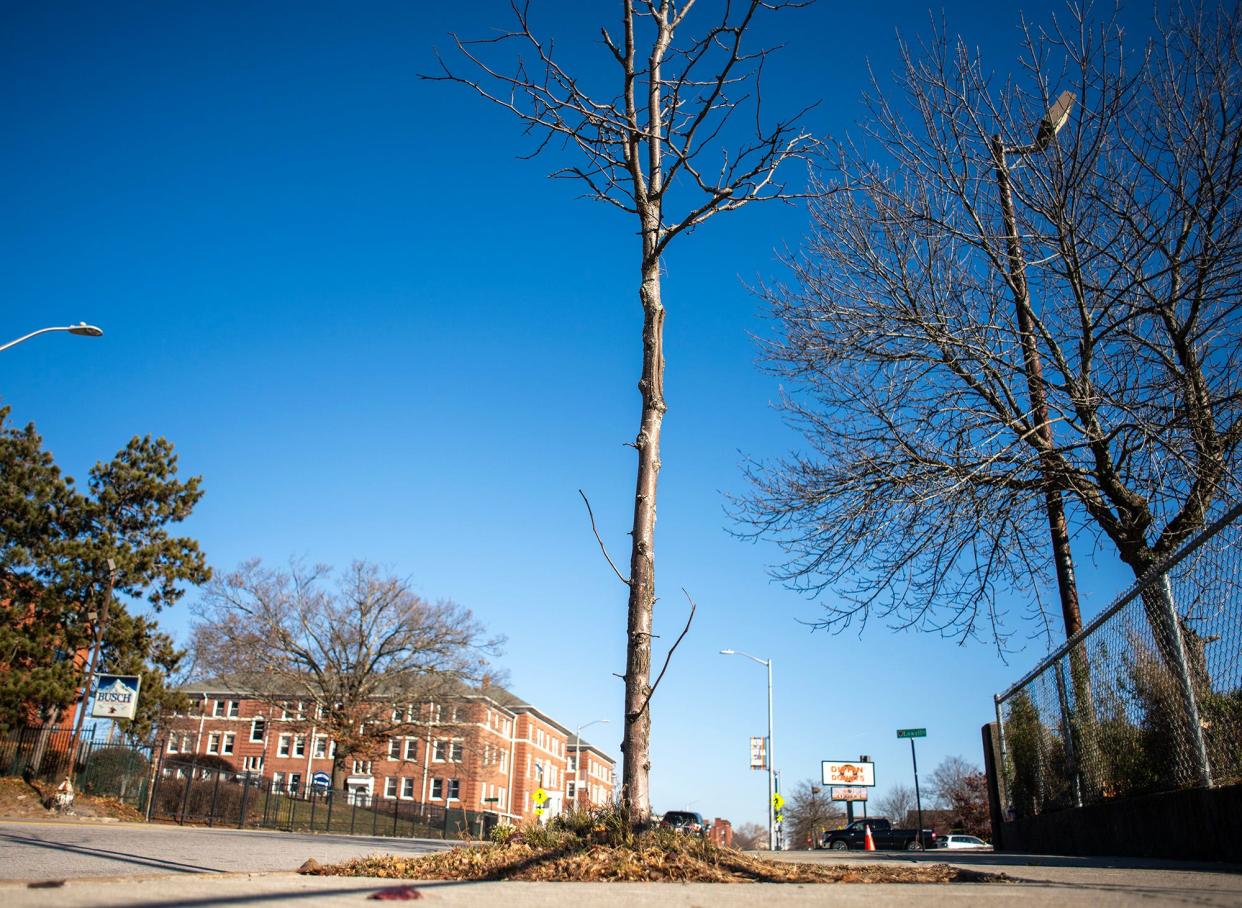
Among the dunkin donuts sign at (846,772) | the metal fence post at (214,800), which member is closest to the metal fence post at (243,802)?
the metal fence post at (214,800)

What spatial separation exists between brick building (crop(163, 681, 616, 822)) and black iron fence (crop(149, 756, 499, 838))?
3.38 meters

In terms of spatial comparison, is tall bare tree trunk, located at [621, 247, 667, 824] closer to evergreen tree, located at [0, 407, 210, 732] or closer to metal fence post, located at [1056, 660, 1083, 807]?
metal fence post, located at [1056, 660, 1083, 807]

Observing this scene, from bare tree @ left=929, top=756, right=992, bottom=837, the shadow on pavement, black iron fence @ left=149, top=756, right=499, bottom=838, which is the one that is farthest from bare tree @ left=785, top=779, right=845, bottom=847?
the shadow on pavement

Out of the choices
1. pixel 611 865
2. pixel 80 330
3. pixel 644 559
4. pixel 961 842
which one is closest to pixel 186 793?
pixel 80 330

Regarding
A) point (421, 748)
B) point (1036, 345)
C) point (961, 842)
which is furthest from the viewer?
point (421, 748)

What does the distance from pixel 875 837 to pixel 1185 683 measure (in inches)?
1369

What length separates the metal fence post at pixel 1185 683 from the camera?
588 cm

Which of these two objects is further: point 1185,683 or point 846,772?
point 846,772

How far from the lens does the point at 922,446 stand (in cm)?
991

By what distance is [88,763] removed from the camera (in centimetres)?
2470

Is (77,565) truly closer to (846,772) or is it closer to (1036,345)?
(1036,345)

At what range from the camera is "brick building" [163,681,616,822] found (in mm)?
43375

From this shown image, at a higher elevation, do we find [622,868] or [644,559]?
[644,559]

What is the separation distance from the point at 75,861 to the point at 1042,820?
10.5 meters
